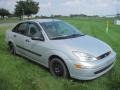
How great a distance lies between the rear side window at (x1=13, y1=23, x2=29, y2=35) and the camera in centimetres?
681

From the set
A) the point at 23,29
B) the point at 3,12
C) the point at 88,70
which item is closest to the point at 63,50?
the point at 88,70

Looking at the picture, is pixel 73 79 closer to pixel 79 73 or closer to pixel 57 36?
pixel 79 73

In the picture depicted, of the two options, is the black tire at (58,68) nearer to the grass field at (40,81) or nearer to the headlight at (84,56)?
the grass field at (40,81)

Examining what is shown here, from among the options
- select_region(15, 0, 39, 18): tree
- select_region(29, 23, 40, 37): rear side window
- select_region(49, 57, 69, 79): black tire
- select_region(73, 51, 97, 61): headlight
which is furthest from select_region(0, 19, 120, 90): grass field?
select_region(15, 0, 39, 18): tree

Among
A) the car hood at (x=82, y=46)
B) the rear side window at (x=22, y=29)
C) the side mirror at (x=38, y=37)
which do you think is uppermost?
the rear side window at (x=22, y=29)

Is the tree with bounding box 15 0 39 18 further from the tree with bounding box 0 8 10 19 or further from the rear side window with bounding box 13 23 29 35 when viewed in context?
the rear side window with bounding box 13 23 29 35

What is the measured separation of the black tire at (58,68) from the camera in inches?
201

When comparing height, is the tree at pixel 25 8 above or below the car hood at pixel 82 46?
above

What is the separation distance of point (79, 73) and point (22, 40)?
275 cm

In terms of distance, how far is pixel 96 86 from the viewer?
4840 millimetres

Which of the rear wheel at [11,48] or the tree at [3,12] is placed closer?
the rear wheel at [11,48]

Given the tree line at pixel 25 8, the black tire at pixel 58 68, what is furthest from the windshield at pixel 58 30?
the tree line at pixel 25 8

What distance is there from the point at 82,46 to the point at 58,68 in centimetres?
89

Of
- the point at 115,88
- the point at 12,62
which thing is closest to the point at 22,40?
the point at 12,62
